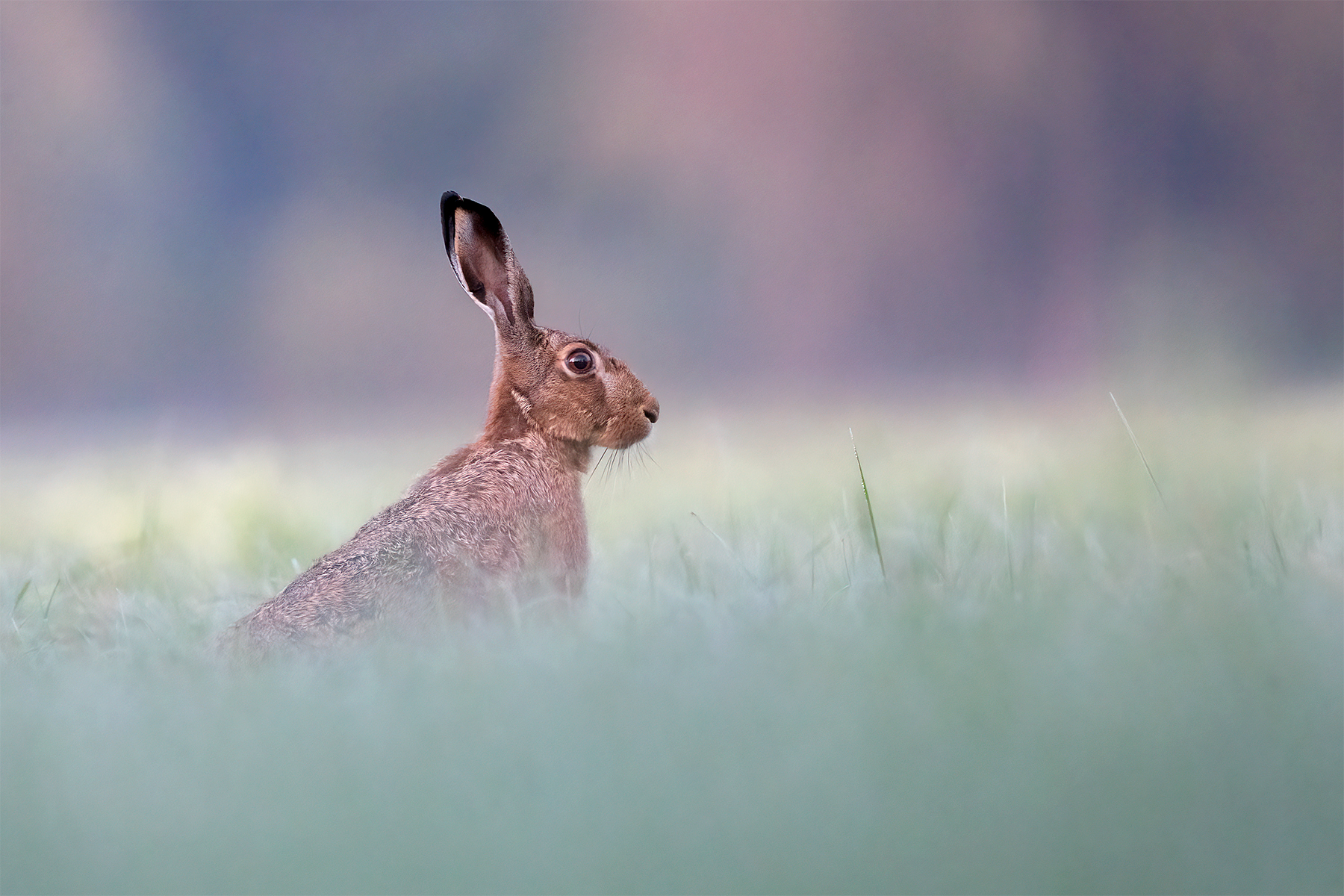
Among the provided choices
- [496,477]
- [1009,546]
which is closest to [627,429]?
[496,477]

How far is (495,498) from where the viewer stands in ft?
6.46

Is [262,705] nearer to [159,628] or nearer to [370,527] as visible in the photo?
[159,628]

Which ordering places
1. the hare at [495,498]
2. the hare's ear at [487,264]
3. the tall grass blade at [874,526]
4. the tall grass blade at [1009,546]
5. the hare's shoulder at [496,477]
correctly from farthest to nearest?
the hare's ear at [487,264] → the hare's shoulder at [496,477] → the hare at [495,498] → the tall grass blade at [874,526] → the tall grass blade at [1009,546]

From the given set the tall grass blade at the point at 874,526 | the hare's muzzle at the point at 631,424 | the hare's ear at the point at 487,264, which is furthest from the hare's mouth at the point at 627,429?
the tall grass blade at the point at 874,526

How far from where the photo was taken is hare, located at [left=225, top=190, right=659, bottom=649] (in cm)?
163

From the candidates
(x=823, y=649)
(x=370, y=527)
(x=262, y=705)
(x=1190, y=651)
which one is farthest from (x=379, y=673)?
(x=370, y=527)

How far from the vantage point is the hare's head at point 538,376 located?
2.17 metres

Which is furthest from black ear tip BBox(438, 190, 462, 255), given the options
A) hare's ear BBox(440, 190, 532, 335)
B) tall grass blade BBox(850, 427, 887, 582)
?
tall grass blade BBox(850, 427, 887, 582)

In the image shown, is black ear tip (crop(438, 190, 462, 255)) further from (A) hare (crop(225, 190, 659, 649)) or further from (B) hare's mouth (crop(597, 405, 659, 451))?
(B) hare's mouth (crop(597, 405, 659, 451))

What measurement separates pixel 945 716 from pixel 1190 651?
0.63ft

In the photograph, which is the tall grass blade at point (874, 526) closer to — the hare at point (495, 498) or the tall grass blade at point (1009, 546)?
the tall grass blade at point (1009, 546)

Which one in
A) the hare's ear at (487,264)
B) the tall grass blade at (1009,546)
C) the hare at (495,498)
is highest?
the hare's ear at (487,264)

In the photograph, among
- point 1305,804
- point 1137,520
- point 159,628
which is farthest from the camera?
point 159,628

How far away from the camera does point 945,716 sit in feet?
2.64
